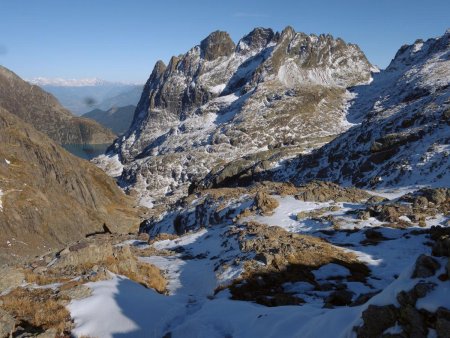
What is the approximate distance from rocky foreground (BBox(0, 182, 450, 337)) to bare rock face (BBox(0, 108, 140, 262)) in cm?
4880

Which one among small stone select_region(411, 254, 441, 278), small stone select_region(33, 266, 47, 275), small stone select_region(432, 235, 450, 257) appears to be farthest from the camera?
small stone select_region(33, 266, 47, 275)

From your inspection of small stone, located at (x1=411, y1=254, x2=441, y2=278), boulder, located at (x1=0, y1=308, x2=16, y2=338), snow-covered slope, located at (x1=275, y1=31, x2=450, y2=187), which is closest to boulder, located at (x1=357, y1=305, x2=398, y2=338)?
small stone, located at (x1=411, y1=254, x2=441, y2=278)

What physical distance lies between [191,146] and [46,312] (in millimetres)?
156973

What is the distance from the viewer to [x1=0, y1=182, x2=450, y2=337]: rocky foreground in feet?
29.0

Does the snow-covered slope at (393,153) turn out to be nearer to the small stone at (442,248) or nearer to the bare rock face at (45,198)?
the small stone at (442,248)

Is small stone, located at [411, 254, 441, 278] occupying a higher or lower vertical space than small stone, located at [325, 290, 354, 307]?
higher

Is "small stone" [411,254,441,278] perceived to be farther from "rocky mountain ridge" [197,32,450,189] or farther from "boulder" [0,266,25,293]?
"rocky mountain ridge" [197,32,450,189]

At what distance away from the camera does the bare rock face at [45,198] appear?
244ft

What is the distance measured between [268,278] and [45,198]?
3078 inches

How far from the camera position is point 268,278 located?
18.0 m

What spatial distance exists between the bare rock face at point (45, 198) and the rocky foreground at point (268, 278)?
48.8 meters

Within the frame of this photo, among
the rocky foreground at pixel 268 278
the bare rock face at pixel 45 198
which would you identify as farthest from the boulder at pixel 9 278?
the bare rock face at pixel 45 198

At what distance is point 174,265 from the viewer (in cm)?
2425

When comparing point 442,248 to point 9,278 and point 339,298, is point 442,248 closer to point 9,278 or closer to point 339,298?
point 339,298
